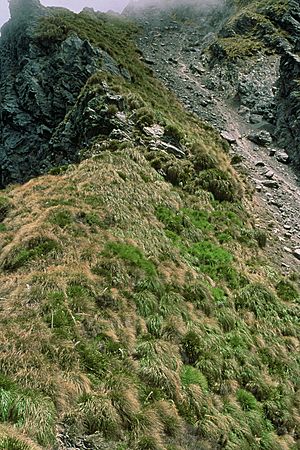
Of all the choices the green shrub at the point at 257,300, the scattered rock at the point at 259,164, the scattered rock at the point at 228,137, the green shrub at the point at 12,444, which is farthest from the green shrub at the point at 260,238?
the scattered rock at the point at 228,137

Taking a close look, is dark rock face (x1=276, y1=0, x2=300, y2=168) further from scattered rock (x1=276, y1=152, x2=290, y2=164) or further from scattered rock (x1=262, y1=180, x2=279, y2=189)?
scattered rock (x1=262, y1=180, x2=279, y2=189)

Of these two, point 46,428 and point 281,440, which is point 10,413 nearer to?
point 46,428

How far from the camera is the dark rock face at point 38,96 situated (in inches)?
1807

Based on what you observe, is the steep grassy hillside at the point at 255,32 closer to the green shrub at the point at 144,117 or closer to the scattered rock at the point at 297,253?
the green shrub at the point at 144,117

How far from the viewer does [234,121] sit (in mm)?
50406

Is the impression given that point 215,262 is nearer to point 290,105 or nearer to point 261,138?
point 261,138

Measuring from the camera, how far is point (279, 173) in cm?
4034

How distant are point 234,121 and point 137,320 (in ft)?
136

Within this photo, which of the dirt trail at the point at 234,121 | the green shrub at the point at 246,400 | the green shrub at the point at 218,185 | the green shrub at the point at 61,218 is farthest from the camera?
the dirt trail at the point at 234,121

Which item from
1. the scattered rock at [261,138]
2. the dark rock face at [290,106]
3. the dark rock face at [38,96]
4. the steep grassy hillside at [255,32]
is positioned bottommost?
the dark rock face at [38,96]

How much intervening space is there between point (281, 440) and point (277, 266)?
1269cm

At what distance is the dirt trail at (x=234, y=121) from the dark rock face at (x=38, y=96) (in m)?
13.1

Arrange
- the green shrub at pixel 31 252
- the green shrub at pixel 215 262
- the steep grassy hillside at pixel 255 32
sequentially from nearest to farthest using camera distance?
the green shrub at pixel 31 252, the green shrub at pixel 215 262, the steep grassy hillside at pixel 255 32

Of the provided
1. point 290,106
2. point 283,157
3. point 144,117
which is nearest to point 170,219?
point 144,117
